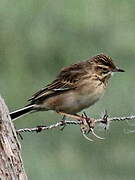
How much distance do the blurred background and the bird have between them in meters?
1.44

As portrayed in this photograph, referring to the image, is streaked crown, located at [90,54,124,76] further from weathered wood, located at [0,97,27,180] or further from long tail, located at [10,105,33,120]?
weathered wood, located at [0,97,27,180]

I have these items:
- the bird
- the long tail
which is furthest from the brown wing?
the long tail

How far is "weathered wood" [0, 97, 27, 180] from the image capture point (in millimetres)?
7242

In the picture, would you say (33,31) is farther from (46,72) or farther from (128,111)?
(128,111)

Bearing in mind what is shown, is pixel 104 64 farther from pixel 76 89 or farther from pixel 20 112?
pixel 20 112

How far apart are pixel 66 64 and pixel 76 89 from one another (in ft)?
13.8

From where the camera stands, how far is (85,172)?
38.8ft

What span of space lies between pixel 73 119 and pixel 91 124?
675mm

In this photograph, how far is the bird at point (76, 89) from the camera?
9.82 m

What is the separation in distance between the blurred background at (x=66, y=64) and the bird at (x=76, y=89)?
4.72 feet

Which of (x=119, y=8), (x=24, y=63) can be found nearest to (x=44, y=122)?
(x=24, y=63)

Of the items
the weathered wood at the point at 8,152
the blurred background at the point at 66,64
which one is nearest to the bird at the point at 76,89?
the blurred background at the point at 66,64

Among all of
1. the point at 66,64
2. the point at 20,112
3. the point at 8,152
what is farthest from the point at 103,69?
the point at 66,64

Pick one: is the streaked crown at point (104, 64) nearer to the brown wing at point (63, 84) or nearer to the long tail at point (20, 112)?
the brown wing at point (63, 84)
